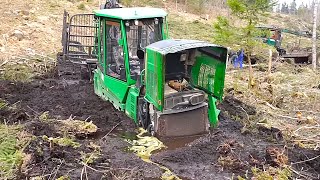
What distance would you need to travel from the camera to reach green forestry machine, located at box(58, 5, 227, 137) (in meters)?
7.49

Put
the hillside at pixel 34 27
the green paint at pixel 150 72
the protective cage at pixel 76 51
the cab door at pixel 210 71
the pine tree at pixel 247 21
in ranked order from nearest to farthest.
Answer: the green paint at pixel 150 72 < the cab door at pixel 210 71 < the protective cage at pixel 76 51 < the pine tree at pixel 247 21 < the hillside at pixel 34 27

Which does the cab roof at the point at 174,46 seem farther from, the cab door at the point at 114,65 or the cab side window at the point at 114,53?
the cab side window at the point at 114,53

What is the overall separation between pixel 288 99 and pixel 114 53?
515 centimetres

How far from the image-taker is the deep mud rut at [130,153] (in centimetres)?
612

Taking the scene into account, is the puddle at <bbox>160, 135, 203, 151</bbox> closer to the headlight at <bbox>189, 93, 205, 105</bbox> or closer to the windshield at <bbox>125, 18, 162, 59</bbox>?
the headlight at <bbox>189, 93, 205, 105</bbox>

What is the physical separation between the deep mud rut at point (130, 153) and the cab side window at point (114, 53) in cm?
81

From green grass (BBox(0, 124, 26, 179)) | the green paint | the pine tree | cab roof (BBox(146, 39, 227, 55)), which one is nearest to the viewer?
green grass (BBox(0, 124, 26, 179))

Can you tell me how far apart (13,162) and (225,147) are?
118 inches

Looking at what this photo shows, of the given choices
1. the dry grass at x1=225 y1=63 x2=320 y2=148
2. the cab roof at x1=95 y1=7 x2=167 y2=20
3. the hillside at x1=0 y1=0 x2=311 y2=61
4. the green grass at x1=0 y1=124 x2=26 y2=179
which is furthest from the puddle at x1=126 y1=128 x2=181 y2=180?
the hillside at x1=0 y1=0 x2=311 y2=61

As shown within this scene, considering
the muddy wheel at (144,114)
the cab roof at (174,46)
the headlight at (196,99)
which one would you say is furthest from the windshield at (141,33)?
the headlight at (196,99)

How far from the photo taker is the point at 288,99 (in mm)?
11930

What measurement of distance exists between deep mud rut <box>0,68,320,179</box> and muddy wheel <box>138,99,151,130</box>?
258 millimetres

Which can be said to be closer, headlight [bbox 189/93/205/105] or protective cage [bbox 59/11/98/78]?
headlight [bbox 189/93/205/105]

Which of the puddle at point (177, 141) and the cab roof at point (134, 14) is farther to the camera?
the cab roof at point (134, 14)
